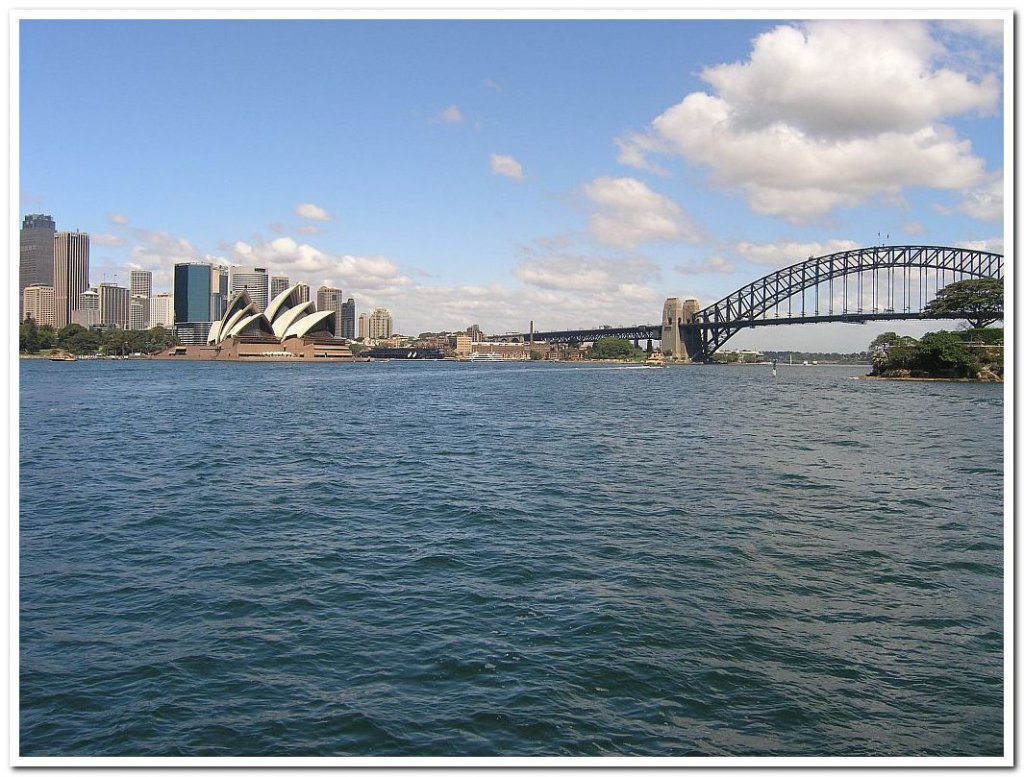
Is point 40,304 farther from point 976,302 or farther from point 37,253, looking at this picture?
point 976,302

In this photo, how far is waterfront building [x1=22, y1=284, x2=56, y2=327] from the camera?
140 m

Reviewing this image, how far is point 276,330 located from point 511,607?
14279 centimetres

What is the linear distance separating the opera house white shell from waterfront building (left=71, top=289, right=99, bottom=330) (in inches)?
1947

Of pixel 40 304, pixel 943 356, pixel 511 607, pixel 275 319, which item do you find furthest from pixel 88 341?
pixel 511 607

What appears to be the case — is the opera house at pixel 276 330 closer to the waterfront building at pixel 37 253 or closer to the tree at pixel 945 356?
the waterfront building at pixel 37 253

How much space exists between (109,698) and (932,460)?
2237 cm

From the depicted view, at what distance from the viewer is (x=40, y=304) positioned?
14912 centimetres

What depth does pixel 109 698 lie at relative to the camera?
7.20 m

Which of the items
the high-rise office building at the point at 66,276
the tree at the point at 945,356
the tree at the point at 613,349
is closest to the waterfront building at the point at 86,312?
the high-rise office building at the point at 66,276

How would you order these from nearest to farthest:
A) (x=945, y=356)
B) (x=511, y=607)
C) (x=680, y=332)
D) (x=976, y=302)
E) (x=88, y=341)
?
1. (x=511, y=607)
2. (x=945, y=356)
3. (x=976, y=302)
4. (x=88, y=341)
5. (x=680, y=332)

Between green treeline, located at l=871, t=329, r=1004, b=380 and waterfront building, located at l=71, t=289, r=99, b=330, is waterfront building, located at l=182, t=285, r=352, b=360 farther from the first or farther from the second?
green treeline, located at l=871, t=329, r=1004, b=380

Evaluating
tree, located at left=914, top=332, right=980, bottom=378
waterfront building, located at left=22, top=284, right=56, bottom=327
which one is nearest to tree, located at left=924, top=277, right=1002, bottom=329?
tree, located at left=914, top=332, right=980, bottom=378
